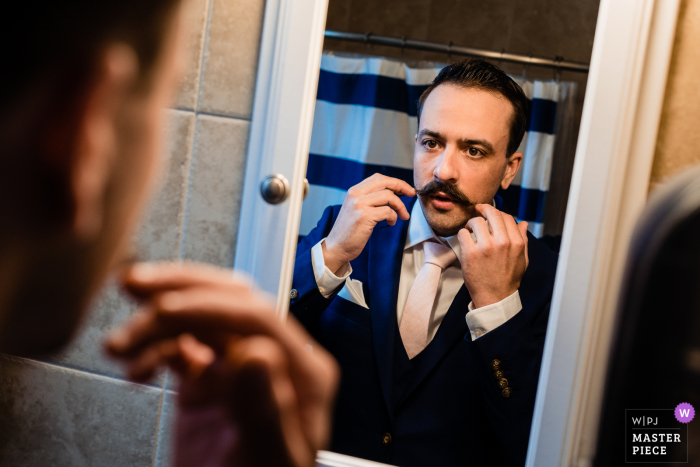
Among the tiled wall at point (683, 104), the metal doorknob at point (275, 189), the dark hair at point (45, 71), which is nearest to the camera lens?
the dark hair at point (45, 71)

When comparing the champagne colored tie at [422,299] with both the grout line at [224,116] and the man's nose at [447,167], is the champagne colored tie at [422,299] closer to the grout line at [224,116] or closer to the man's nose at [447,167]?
the man's nose at [447,167]

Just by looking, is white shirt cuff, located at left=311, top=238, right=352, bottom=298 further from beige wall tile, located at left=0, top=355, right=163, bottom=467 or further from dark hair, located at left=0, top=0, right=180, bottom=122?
dark hair, located at left=0, top=0, right=180, bottom=122

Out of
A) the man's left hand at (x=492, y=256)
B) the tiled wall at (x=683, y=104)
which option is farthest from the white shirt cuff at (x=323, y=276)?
the tiled wall at (x=683, y=104)

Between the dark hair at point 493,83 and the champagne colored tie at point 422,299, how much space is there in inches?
8.3

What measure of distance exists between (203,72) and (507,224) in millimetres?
555

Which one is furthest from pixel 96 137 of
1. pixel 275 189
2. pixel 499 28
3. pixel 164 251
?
pixel 499 28

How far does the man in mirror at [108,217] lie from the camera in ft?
0.33

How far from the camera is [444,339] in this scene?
83 centimetres

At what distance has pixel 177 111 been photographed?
2.81 ft

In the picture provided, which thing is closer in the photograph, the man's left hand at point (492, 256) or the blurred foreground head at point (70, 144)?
the blurred foreground head at point (70, 144)

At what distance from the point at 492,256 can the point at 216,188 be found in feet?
1.51

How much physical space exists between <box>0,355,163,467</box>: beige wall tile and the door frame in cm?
52

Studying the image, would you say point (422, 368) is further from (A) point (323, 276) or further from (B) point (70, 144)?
(B) point (70, 144)

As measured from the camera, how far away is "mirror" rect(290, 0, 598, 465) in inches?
31.1
